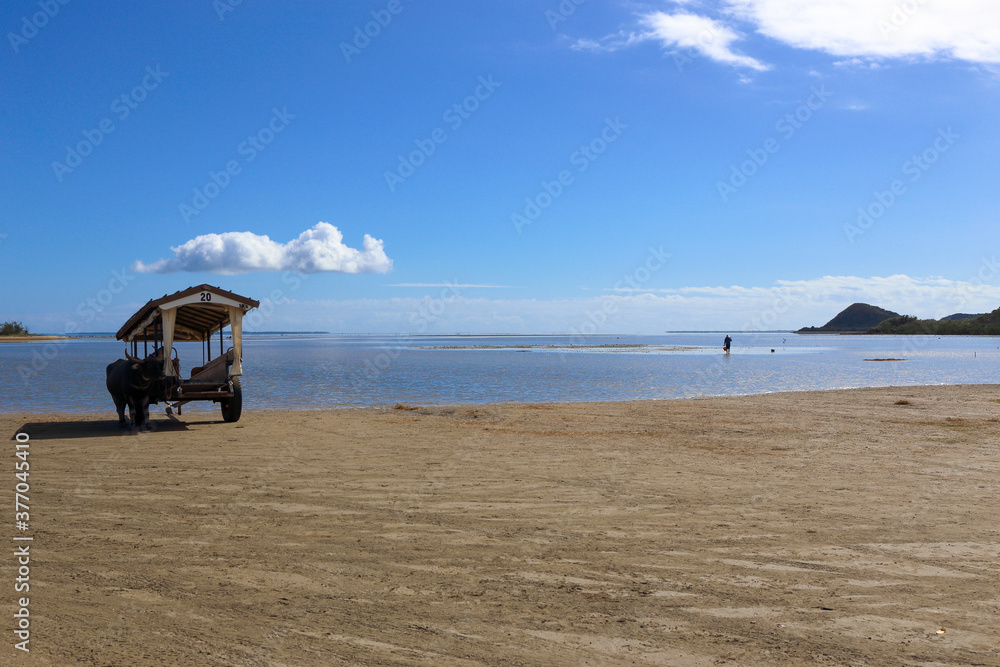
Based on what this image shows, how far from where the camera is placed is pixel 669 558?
5930 millimetres

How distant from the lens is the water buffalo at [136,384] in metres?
14.1

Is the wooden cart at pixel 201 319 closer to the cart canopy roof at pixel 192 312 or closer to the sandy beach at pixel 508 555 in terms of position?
the cart canopy roof at pixel 192 312

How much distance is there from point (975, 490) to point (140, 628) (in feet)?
31.6

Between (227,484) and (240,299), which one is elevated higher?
(240,299)

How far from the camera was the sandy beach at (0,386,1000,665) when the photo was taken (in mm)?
4324

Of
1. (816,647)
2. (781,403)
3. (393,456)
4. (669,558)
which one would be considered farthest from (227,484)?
(781,403)

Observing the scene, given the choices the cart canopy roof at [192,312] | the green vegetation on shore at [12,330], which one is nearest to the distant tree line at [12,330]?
A: the green vegetation on shore at [12,330]

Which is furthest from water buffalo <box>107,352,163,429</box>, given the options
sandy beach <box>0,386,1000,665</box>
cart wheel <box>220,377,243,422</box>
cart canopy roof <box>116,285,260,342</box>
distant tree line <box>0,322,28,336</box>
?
distant tree line <box>0,322,28,336</box>

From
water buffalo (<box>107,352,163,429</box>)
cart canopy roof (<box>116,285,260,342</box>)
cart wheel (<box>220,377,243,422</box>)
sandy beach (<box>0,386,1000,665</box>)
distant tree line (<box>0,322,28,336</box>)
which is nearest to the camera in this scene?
sandy beach (<box>0,386,1000,665</box>)

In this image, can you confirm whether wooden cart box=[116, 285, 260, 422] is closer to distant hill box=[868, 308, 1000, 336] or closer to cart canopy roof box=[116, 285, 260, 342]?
cart canopy roof box=[116, 285, 260, 342]

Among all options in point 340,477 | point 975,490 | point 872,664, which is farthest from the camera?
point 340,477

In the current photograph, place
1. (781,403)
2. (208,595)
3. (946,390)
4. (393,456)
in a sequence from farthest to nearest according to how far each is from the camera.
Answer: (946,390) < (781,403) < (393,456) < (208,595)

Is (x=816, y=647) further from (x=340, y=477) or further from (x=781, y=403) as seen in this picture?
(x=781, y=403)

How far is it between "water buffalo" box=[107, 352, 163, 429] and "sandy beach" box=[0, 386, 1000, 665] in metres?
2.11
